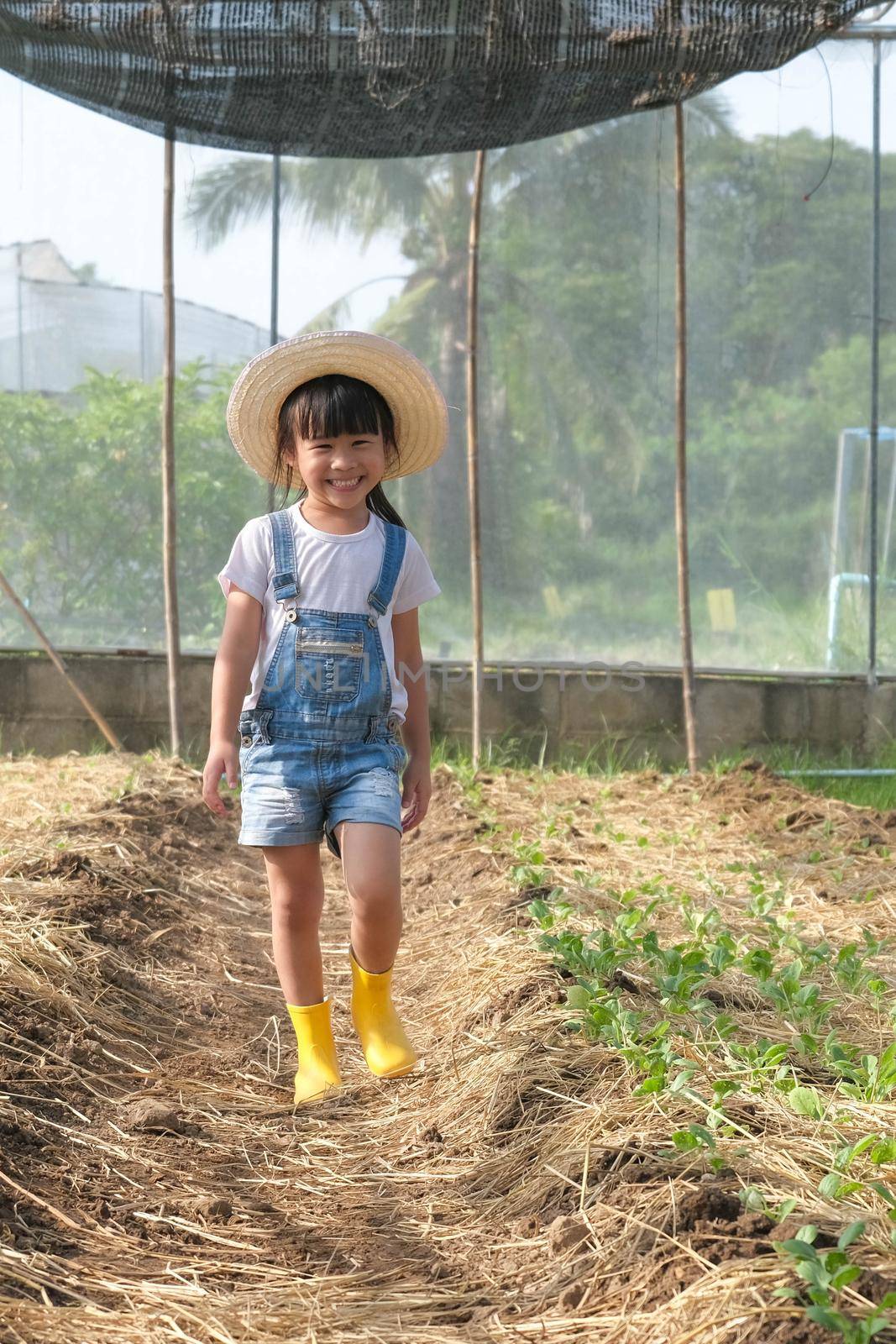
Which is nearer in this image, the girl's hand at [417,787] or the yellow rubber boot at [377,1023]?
the yellow rubber boot at [377,1023]

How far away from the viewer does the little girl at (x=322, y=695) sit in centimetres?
269

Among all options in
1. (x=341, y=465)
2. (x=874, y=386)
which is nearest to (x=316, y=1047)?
(x=341, y=465)

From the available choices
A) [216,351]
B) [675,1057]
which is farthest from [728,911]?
[216,351]

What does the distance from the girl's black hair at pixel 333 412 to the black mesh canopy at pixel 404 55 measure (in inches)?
109

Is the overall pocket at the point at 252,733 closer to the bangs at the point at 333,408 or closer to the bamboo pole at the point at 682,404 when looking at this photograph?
the bangs at the point at 333,408

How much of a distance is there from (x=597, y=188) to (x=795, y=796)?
145 inches

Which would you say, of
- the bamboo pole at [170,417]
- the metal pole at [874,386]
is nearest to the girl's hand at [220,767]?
the bamboo pole at [170,417]

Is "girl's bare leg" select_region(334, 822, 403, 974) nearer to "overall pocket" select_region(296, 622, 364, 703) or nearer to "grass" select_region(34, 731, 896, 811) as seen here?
"overall pocket" select_region(296, 622, 364, 703)

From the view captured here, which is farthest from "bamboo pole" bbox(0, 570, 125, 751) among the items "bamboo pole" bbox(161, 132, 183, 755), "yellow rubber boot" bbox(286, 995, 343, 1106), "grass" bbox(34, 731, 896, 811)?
"yellow rubber boot" bbox(286, 995, 343, 1106)

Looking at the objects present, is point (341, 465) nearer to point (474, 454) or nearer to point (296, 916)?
point (296, 916)

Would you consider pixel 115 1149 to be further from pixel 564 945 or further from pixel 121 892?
pixel 121 892

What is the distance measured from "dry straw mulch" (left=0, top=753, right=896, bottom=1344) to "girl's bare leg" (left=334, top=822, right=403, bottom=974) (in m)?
0.31

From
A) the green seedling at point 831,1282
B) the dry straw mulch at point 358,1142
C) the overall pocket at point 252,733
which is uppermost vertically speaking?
the overall pocket at point 252,733

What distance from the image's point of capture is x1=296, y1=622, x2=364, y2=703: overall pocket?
2.71 m
